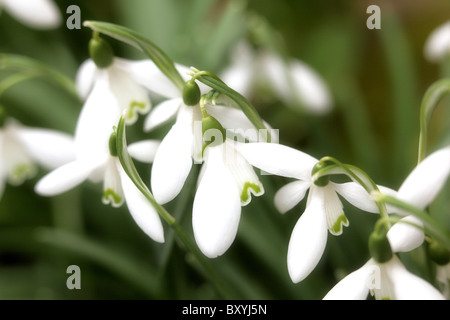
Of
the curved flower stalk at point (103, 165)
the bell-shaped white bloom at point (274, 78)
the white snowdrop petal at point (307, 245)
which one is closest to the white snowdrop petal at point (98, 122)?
the curved flower stalk at point (103, 165)

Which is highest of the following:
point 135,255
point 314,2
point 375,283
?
point 314,2

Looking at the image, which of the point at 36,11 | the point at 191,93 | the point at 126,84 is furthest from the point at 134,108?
the point at 36,11

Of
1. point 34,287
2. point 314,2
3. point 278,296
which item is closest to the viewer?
point 278,296

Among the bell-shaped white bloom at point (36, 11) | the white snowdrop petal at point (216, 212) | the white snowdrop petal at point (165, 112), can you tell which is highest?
the bell-shaped white bloom at point (36, 11)

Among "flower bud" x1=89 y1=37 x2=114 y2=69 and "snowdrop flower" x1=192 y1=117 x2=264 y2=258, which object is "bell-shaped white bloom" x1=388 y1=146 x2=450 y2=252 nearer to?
"snowdrop flower" x1=192 y1=117 x2=264 y2=258

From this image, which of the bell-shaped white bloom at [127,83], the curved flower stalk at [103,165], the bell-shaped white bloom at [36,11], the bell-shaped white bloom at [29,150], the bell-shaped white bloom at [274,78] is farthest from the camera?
the bell-shaped white bloom at [274,78]

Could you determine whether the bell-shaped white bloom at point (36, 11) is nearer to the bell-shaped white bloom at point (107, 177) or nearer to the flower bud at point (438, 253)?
the bell-shaped white bloom at point (107, 177)

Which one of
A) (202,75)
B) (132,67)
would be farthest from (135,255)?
(202,75)
